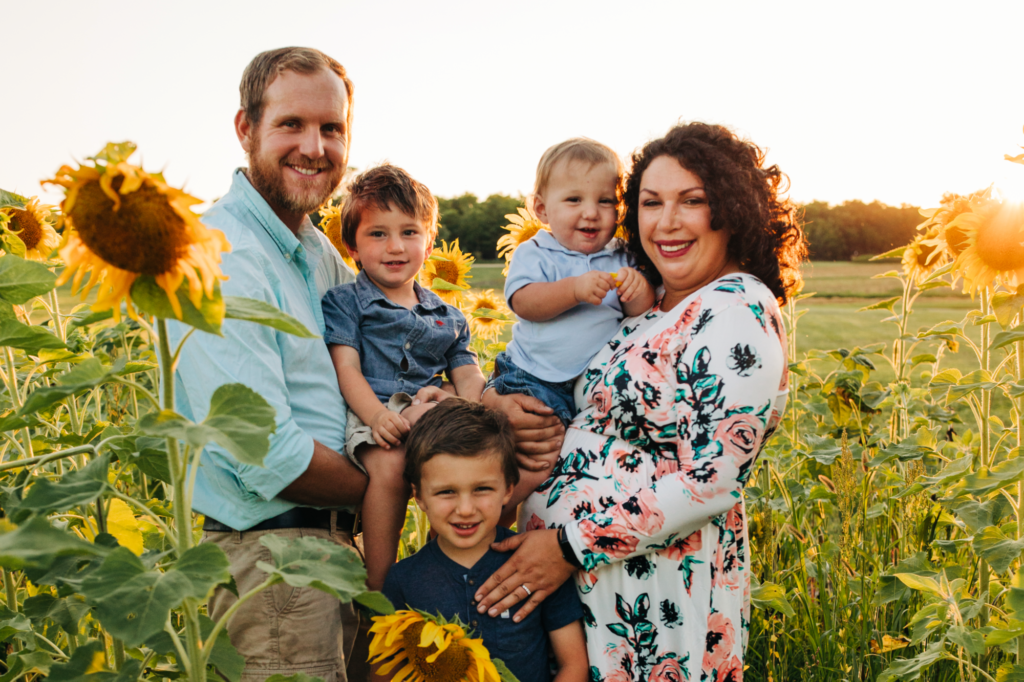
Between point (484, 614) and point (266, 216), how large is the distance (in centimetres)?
133

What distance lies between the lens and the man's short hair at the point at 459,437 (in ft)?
6.53

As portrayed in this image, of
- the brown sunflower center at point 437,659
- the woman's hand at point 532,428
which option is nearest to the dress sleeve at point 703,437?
the woman's hand at point 532,428

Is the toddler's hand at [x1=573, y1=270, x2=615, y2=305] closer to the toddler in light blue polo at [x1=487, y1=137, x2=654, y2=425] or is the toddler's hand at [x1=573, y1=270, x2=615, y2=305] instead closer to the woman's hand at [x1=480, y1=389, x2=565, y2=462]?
the toddler in light blue polo at [x1=487, y1=137, x2=654, y2=425]

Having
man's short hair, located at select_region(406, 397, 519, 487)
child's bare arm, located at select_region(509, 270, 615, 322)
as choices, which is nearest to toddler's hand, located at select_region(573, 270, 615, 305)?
child's bare arm, located at select_region(509, 270, 615, 322)

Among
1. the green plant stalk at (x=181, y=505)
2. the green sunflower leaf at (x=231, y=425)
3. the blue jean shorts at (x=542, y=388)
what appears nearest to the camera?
the green sunflower leaf at (x=231, y=425)

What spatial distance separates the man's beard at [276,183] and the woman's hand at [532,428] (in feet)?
2.94

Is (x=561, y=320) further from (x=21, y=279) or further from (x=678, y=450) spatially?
(x=21, y=279)

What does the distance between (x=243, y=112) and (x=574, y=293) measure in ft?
4.10

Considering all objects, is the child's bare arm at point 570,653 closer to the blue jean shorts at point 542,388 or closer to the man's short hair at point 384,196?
the blue jean shorts at point 542,388

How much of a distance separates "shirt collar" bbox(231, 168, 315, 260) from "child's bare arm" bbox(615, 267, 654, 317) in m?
1.04

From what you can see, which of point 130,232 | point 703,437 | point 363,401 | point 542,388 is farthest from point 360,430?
point 130,232

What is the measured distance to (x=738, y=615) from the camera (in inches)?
81.9

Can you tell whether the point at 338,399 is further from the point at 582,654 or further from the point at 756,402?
the point at 756,402

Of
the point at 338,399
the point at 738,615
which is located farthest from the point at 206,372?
the point at 738,615
